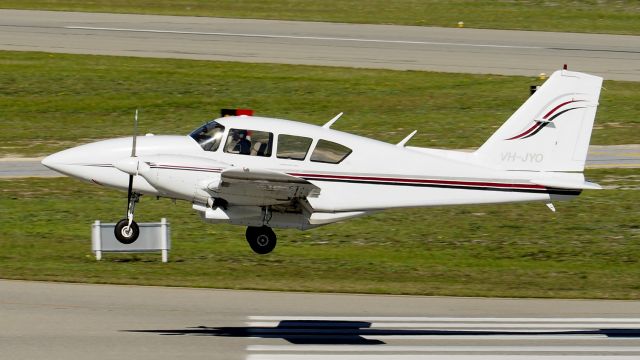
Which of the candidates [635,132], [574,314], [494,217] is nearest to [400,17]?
[635,132]

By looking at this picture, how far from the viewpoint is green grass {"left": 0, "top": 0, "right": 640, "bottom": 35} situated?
195 feet

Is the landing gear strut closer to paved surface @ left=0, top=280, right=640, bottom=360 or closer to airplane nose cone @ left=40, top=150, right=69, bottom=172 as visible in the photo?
airplane nose cone @ left=40, top=150, right=69, bottom=172

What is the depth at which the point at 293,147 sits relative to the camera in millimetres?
25062

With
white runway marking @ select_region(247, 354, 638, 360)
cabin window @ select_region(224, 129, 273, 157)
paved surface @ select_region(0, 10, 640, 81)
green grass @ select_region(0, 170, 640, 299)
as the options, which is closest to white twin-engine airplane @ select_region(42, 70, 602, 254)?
cabin window @ select_region(224, 129, 273, 157)

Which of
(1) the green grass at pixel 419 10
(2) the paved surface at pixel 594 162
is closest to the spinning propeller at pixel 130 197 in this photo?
(2) the paved surface at pixel 594 162

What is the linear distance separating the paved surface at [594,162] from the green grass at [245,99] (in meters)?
0.65

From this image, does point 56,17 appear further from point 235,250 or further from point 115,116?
point 235,250

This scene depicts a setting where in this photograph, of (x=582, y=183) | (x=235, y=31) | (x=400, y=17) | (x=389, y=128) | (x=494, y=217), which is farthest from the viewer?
(x=400, y=17)

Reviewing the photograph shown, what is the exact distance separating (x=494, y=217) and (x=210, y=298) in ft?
39.3

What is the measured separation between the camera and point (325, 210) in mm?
25703

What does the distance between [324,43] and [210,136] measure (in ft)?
98.5

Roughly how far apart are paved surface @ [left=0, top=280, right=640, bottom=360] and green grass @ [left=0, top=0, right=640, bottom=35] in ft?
102

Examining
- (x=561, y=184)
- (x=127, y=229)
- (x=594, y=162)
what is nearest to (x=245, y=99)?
(x=594, y=162)

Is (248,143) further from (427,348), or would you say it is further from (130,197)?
(427,348)
